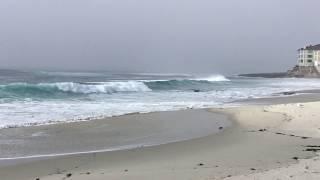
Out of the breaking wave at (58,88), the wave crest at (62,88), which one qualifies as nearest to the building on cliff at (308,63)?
the breaking wave at (58,88)

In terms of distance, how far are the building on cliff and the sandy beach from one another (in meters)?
102

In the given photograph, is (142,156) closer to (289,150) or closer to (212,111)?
(289,150)

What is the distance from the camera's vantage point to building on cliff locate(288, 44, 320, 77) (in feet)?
365

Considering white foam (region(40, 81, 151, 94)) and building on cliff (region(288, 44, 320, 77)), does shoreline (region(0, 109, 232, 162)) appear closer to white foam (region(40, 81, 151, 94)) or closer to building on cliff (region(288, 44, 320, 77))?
white foam (region(40, 81, 151, 94))

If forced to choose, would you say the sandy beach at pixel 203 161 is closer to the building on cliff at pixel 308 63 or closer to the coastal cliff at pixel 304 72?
the coastal cliff at pixel 304 72

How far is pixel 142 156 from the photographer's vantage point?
9797mm

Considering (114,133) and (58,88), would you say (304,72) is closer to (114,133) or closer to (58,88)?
(58,88)

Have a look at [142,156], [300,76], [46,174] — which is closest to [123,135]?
[142,156]

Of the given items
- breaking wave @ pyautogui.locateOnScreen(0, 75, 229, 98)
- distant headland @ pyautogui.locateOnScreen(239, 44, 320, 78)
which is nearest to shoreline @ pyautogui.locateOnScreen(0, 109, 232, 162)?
breaking wave @ pyautogui.locateOnScreen(0, 75, 229, 98)

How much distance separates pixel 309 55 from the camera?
12144 centimetres

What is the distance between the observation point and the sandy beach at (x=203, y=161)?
7623 millimetres

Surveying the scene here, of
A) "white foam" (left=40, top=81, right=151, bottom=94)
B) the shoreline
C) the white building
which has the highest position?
the shoreline

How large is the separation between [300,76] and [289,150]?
354 ft

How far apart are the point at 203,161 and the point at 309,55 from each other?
119m
